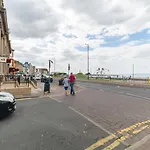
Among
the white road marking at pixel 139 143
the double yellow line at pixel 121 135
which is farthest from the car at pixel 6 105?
the white road marking at pixel 139 143

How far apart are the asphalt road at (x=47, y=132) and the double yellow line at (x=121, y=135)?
A: 5.1 inches

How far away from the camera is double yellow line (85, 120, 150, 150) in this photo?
3.96m

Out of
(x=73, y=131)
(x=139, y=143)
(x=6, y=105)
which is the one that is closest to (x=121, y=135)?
(x=139, y=143)

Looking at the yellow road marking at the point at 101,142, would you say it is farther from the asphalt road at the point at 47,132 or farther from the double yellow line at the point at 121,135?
the asphalt road at the point at 47,132

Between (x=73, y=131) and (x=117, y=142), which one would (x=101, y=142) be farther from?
(x=73, y=131)

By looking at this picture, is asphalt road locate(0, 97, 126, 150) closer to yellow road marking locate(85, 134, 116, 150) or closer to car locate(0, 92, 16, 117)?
yellow road marking locate(85, 134, 116, 150)

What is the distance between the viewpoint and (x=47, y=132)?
4723 millimetres

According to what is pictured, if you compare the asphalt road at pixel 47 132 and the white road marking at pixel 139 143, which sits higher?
the asphalt road at pixel 47 132

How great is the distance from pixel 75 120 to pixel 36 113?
1823 millimetres

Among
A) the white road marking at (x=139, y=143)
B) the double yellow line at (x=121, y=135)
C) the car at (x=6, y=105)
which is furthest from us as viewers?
the car at (x=6, y=105)

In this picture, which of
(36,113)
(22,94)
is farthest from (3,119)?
(22,94)

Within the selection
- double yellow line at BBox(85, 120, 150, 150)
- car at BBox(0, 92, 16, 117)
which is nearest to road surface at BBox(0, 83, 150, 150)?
double yellow line at BBox(85, 120, 150, 150)

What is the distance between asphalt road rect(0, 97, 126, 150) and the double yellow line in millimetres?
128

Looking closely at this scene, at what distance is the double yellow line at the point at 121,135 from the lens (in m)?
3.96
